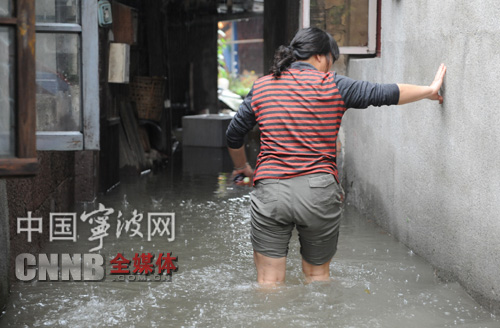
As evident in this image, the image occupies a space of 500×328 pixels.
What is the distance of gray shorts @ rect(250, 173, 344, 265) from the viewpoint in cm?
411

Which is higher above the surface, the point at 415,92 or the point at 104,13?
the point at 104,13

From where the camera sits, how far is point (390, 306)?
4.68m

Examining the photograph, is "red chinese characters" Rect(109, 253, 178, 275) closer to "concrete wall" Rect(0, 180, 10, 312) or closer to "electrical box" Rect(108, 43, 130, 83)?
"concrete wall" Rect(0, 180, 10, 312)

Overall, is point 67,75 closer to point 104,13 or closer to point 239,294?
point 239,294

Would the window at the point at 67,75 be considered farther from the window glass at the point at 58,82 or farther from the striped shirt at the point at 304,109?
the striped shirt at the point at 304,109

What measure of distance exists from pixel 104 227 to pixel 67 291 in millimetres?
2329

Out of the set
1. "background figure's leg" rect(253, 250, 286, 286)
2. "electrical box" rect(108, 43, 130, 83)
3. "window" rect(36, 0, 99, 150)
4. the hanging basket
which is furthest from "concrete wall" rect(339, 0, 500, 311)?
the hanging basket

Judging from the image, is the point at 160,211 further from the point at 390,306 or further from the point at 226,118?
the point at 226,118

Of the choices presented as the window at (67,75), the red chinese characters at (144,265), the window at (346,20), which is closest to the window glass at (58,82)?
the window at (67,75)

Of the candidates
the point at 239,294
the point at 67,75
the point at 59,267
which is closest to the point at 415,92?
the point at 239,294

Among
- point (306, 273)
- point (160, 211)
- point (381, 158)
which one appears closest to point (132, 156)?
point (160, 211)

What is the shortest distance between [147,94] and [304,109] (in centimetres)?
815

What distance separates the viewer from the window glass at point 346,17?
26.9 feet

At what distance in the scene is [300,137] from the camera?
4.12 metres
